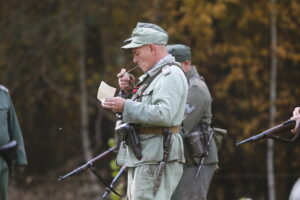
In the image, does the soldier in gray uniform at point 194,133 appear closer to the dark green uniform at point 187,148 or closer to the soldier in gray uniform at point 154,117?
the dark green uniform at point 187,148

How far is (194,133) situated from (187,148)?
0.53ft

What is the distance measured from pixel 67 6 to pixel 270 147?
447 cm

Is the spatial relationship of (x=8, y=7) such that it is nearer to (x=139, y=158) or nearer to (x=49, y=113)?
(x=49, y=113)

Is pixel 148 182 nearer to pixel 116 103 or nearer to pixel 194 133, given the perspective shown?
pixel 116 103

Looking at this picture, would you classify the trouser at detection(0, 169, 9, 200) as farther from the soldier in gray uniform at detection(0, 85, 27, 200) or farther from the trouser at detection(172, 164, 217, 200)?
the trouser at detection(172, 164, 217, 200)

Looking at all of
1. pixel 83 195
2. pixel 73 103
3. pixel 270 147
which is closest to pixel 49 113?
pixel 73 103

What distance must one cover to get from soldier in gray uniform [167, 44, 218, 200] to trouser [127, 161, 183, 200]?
4.40ft

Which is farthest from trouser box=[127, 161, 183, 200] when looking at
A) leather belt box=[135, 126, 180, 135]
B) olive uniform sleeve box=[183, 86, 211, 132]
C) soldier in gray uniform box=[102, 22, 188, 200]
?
olive uniform sleeve box=[183, 86, 211, 132]

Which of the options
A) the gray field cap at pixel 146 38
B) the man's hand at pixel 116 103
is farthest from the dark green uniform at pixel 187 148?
the man's hand at pixel 116 103

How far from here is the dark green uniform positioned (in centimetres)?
829

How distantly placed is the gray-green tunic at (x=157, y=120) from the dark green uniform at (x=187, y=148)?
138 cm

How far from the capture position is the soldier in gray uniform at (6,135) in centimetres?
687

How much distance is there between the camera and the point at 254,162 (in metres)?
16.3

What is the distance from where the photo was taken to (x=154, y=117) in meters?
6.58
